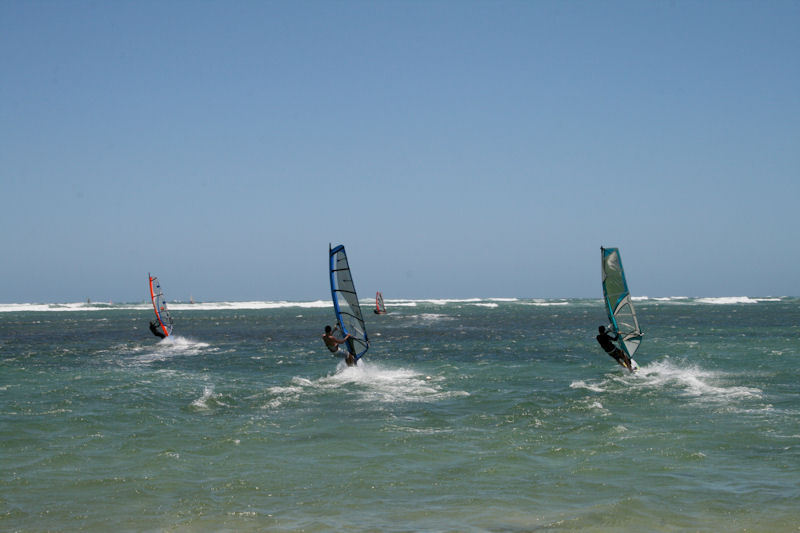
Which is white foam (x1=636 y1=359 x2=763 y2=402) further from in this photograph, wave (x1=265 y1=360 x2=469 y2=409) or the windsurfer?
the windsurfer

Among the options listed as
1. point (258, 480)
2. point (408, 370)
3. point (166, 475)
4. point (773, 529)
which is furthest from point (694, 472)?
point (408, 370)

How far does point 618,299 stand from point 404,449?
10309mm

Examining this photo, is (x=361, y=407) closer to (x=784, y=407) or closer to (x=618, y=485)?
(x=618, y=485)

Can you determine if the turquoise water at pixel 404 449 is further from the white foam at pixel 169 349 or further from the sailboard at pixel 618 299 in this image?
the white foam at pixel 169 349

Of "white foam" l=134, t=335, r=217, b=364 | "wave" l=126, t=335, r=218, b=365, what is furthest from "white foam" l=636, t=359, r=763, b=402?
"white foam" l=134, t=335, r=217, b=364

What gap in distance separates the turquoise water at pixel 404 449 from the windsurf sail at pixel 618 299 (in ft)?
3.43

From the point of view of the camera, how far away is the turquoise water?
710cm

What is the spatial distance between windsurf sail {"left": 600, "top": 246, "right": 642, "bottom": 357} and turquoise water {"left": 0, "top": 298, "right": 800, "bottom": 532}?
3.43ft

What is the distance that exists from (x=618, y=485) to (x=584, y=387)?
313 inches

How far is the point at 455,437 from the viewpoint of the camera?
35.0ft

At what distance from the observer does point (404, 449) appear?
391 inches

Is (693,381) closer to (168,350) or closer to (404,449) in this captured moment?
(404,449)

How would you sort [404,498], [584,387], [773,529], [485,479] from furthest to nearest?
1. [584,387]
2. [485,479]
3. [404,498]
4. [773,529]

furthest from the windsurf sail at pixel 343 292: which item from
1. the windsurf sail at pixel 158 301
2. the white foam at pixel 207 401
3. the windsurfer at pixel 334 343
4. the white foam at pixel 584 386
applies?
the windsurf sail at pixel 158 301
